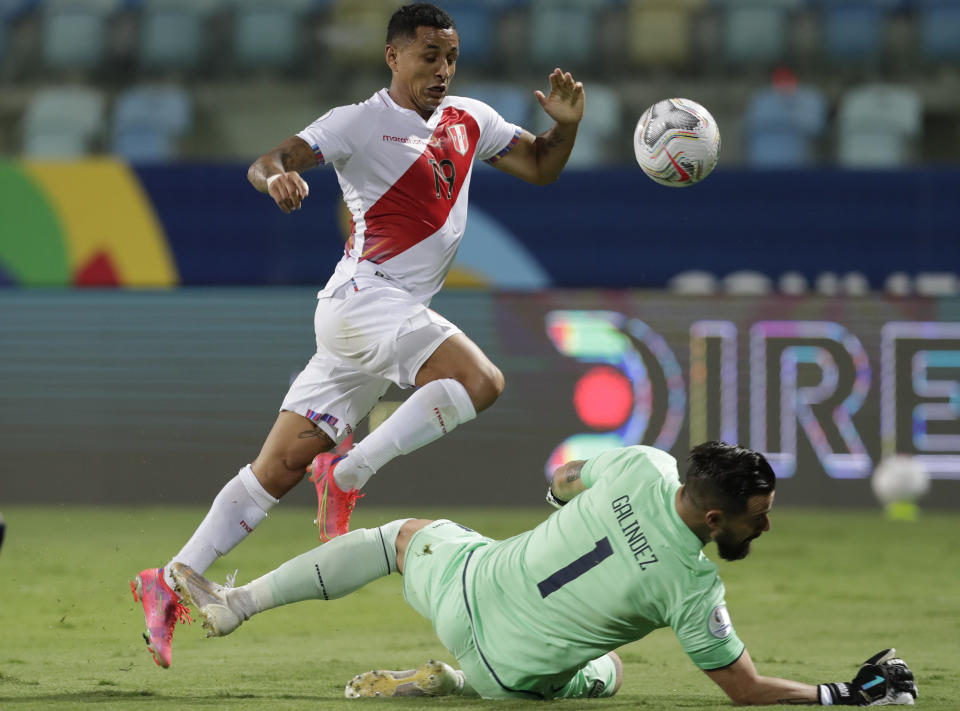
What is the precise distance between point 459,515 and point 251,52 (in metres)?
5.47

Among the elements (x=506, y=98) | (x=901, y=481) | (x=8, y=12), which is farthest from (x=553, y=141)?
(x=8, y=12)

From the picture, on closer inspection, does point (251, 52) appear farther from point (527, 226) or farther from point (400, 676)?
point (400, 676)

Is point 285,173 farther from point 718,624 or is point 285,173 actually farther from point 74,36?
point 74,36

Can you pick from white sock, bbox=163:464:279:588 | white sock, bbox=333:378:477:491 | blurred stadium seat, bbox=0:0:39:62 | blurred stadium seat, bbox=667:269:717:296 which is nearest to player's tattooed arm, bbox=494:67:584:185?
white sock, bbox=333:378:477:491

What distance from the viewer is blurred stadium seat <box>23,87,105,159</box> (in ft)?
40.6

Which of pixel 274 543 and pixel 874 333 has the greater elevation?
pixel 874 333

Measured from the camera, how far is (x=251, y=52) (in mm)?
13234

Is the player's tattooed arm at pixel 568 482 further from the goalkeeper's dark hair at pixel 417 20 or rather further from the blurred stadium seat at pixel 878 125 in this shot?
the blurred stadium seat at pixel 878 125

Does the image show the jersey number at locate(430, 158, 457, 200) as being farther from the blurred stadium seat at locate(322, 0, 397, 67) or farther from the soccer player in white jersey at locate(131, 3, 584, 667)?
the blurred stadium seat at locate(322, 0, 397, 67)

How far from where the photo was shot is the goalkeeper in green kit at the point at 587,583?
3801 millimetres

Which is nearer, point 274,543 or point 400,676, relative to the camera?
point 400,676

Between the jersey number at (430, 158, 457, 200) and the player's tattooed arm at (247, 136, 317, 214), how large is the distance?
1.46 ft

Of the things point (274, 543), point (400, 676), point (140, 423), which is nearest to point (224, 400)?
point (140, 423)

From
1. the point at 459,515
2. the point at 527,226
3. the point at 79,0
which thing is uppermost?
the point at 79,0
